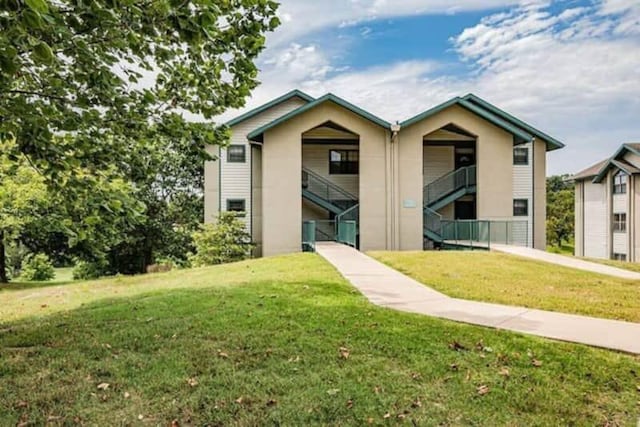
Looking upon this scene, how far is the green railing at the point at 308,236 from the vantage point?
64.8 ft

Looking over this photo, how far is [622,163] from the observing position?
29188mm

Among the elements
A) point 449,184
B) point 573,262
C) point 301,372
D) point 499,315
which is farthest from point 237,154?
point 301,372

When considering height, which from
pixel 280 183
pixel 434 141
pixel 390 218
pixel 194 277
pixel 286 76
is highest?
pixel 286 76

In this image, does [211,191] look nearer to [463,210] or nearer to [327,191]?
[327,191]

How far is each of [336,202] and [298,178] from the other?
3.80 meters

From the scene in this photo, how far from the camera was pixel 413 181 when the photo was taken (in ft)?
69.6

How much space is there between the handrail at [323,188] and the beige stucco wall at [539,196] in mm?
10338

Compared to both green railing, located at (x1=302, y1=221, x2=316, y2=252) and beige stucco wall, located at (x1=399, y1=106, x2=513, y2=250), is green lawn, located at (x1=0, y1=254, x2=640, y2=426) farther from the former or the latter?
beige stucco wall, located at (x1=399, y1=106, x2=513, y2=250)

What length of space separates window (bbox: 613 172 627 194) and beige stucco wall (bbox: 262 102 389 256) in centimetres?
1886

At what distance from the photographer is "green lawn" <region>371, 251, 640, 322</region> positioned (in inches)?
300

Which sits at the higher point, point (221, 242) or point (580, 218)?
point (580, 218)

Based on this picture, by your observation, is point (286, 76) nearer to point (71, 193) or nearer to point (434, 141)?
point (434, 141)

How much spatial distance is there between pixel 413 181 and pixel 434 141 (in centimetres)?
460

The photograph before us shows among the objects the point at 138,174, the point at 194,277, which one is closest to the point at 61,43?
the point at 138,174
